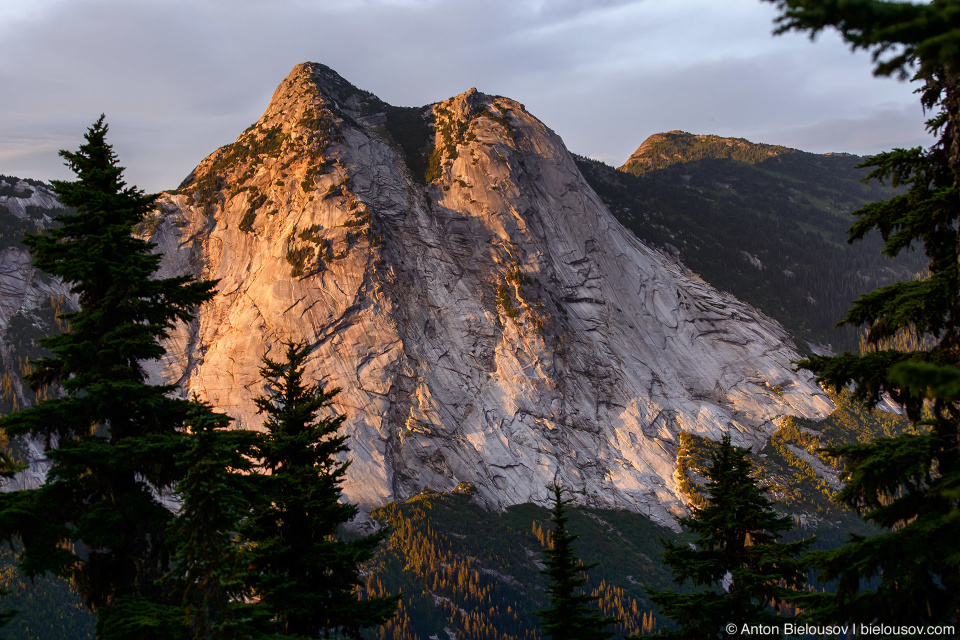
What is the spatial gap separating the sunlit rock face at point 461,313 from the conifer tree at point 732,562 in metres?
82.8

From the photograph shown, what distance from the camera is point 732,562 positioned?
18203 millimetres

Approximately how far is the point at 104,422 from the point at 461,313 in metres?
102

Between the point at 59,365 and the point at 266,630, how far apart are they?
806 cm

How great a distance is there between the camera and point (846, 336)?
166 metres

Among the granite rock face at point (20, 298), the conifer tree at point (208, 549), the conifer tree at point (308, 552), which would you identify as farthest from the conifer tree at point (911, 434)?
the granite rock face at point (20, 298)

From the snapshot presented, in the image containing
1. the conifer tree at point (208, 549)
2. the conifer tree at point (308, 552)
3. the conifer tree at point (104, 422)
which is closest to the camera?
the conifer tree at point (208, 549)

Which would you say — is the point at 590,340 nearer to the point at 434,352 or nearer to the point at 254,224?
the point at 434,352

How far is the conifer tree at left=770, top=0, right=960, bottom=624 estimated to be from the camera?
868 centimetres

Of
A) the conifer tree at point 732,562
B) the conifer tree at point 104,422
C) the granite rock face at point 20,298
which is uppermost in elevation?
the granite rock face at point 20,298

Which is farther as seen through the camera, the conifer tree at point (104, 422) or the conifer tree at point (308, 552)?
the conifer tree at point (308, 552)

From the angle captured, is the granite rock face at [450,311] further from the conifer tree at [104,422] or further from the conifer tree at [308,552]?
the conifer tree at [104,422]

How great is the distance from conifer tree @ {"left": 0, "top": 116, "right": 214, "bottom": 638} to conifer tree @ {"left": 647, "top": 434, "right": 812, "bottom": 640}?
43.1ft

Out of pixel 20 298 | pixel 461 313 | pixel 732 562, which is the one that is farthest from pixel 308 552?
pixel 20 298

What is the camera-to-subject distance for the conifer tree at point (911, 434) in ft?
28.5
